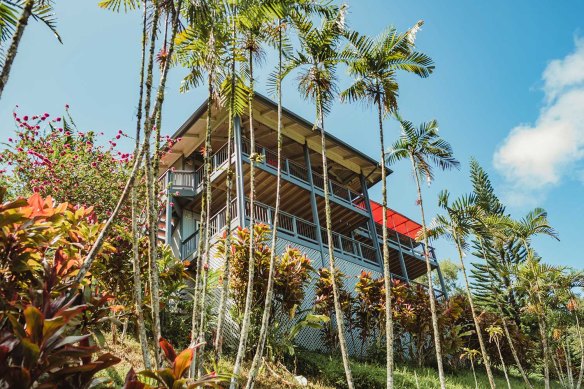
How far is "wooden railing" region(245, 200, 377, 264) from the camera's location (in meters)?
13.2

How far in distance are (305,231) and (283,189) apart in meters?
1.74

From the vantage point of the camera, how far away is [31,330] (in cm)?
172

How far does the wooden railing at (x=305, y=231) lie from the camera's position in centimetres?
1318

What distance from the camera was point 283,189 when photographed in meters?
15.3

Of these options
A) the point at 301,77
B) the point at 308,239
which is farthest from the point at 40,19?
the point at 308,239

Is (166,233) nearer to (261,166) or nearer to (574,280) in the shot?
(261,166)

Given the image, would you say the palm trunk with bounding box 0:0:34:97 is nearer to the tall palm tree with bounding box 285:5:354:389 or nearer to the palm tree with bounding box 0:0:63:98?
the palm tree with bounding box 0:0:63:98

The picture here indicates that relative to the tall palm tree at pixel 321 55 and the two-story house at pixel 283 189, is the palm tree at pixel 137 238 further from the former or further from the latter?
the two-story house at pixel 283 189

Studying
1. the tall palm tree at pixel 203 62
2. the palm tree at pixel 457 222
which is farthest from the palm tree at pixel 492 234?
the tall palm tree at pixel 203 62

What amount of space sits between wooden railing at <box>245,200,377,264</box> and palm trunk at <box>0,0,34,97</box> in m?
9.76

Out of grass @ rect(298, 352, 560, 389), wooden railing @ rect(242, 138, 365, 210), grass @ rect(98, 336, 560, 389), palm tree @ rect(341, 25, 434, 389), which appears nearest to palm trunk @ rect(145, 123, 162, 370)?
grass @ rect(98, 336, 560, 389)

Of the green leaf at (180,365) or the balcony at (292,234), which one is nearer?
the green leaf at (180,365)

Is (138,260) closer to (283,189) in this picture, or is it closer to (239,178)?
(239,178)

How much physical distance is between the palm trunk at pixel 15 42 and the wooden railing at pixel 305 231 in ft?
32.0
